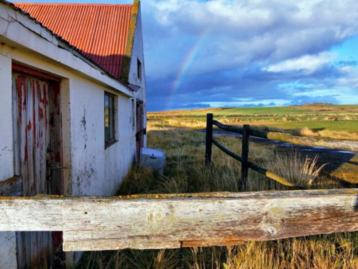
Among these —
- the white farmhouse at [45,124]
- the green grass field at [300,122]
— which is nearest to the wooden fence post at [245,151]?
the white farmhouse at [45,124]

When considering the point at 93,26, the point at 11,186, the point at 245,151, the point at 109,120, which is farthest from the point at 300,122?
the point at 11,186

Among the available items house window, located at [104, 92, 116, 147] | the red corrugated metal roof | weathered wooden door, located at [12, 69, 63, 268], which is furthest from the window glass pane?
weathered wooden door, located at [12, 69, 63, 268]

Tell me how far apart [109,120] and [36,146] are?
3.36 meters

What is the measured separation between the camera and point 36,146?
2871 millimetres

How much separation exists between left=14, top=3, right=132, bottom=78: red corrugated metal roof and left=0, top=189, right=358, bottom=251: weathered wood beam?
7.12m

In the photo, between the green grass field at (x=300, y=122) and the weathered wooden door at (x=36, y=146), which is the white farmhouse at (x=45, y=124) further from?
the green grass field at (x=300, y=122)

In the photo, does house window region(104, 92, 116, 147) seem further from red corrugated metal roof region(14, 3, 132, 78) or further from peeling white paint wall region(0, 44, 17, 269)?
peeling white paint wall region(0, 44, 17, 269)

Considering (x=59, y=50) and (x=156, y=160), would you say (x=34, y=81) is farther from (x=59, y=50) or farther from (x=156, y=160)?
(x=156, y=160)

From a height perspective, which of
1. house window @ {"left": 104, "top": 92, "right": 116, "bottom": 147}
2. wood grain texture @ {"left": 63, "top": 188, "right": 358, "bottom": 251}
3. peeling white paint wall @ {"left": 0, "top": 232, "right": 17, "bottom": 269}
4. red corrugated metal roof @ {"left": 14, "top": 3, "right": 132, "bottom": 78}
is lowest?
peeling white paint wall @ {"left": 0, "top": 232, "right": 17, "bottom": 269}

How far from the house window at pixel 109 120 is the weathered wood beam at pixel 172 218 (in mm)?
4146

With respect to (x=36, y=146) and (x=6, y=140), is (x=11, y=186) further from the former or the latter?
(x=36, y=146)

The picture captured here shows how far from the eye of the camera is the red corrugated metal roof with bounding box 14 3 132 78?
898 centimetres

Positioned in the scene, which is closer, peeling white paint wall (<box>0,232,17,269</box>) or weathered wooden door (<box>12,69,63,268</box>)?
peeling white paint wall (<box>0,232,17,269</box>)

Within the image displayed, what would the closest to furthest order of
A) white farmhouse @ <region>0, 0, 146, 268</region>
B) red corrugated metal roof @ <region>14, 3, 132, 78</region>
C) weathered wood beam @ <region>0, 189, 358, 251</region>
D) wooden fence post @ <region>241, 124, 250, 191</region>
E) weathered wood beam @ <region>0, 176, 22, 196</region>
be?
weathered wood beam @ <region>0, 189, 358, 251</region>
weathered wood beam @ <region>0, 176, 22, 196</region>
white farmhouse @ <region>0, 0, 146, 268</region>
wooden fence post @ <region>241, 124, 250, 191</region>
red corrugated metal roof @ <region>14, 3, 132, 78</region>
